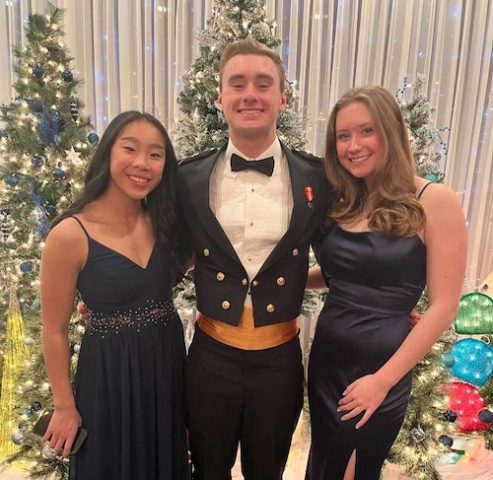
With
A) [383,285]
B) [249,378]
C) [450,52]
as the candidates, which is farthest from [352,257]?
[450,52]

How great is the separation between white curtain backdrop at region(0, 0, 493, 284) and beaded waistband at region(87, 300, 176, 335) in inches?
92.9

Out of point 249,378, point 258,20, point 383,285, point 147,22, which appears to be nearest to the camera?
point 383,285

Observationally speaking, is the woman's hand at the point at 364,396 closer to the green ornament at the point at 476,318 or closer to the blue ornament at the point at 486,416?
the blue ornament at the point at 486,416

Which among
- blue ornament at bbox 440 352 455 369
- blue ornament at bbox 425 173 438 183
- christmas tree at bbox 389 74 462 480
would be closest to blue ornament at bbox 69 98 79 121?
christmas tree at bbox 389 74 462 480

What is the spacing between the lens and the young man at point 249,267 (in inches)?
62.1

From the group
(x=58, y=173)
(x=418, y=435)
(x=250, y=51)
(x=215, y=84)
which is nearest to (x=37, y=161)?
(x=58, y=173)

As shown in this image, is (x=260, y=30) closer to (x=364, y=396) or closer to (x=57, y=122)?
(x=57, y=122)

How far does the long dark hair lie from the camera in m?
1.49

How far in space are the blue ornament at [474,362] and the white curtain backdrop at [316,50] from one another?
167cm

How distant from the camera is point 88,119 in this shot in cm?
252

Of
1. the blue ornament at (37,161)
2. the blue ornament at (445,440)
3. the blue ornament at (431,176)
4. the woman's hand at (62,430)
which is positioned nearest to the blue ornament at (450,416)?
the blue ornament at (445,440)

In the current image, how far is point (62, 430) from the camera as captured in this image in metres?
1.49

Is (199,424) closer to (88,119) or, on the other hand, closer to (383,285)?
(383,285)

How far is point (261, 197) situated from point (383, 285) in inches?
19.5
